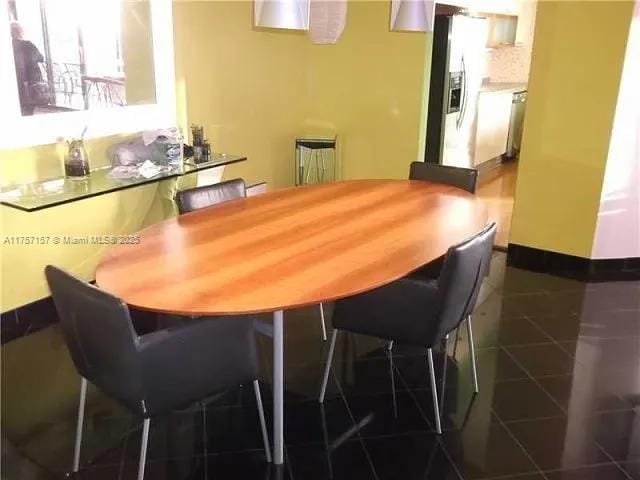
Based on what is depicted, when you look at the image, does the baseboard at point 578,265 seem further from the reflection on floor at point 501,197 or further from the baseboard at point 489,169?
the baseboard at point 489,169

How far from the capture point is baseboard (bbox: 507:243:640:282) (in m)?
4.02

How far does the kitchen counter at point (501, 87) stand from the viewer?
664cm

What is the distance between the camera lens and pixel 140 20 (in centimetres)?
342

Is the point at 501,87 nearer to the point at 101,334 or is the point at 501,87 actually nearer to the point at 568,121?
the point at 568,121

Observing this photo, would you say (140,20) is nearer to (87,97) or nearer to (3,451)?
(87,97)

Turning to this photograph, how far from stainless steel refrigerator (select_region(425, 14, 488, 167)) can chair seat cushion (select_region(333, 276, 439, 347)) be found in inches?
128

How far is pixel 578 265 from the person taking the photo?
4086mm

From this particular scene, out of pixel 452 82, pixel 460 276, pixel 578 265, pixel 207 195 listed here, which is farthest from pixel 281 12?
pixel 452 82

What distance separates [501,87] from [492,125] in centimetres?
78

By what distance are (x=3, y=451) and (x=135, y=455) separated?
51 centimetres

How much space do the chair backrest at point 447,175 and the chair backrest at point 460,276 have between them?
1.01 meters

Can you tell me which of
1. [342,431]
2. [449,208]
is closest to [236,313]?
[342,431]

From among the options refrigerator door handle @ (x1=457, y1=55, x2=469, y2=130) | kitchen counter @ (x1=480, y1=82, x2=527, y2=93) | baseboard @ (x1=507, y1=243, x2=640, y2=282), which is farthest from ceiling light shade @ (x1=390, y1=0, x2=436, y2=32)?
kitchen counter @ (x1=480, y1=82, x2=527, y2=93)

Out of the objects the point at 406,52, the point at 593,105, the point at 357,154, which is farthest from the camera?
the point at 357,154
